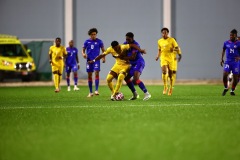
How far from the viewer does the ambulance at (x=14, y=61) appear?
3222cm

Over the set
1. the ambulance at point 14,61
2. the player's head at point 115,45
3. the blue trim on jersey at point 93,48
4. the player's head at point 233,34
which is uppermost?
the player's head at point 233,34

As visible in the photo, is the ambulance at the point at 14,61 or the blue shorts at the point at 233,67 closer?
the blue shorts at the point at 233,67

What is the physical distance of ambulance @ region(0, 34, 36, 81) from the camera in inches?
1268

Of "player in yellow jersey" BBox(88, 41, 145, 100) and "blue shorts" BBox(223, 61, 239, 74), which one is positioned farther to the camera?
"blue shorts" BBox(223, 61, 239, 74)

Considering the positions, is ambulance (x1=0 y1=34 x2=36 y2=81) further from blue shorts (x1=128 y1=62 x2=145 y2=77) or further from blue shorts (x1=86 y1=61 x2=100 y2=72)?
blue shorts (x1=128 y1=62 x2=145 y2=77)

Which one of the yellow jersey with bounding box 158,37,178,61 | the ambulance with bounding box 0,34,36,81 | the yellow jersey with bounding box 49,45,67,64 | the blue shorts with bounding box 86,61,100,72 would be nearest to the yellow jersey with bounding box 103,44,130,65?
the blue shorts with bounding box 86,61,100,72

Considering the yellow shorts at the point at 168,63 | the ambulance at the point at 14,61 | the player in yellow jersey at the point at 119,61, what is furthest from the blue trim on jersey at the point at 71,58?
the player in yellow jersey at the point at 119,61

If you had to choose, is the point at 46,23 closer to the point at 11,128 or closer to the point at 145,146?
the point at 11,128

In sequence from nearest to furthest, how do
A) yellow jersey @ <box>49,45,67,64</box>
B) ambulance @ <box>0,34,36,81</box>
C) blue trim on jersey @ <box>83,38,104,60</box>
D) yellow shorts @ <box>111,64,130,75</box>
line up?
yellow shorts @ <box>111,64,130,75</box> → blue trim on jersey @ <box>83,38,104,60</box> → yellow jersey @ <box>49,45,67,64</box> → ambulance @ <box>0,34,36,81</box>

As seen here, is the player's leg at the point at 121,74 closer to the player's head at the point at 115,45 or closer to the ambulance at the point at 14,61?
the player's head at the point at 115,45

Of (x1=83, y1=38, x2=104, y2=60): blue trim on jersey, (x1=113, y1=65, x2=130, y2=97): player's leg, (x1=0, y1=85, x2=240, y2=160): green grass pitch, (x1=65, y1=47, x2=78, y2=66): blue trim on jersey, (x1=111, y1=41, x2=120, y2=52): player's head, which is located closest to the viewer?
(x1=0, y1=85, x2=240, y2=160): green grass pitch

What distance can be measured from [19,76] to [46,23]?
5.99 m

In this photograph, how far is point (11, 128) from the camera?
31.3 feet

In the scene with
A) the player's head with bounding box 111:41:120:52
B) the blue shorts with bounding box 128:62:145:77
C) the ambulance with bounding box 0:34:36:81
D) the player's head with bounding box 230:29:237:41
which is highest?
the player's head with bounding box 230:29:237:41
